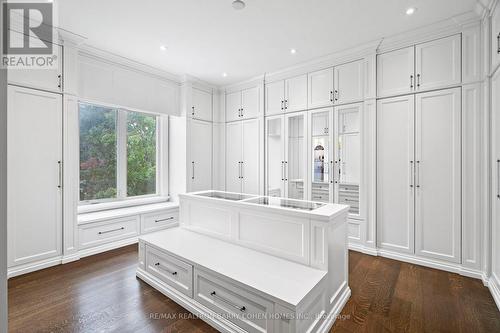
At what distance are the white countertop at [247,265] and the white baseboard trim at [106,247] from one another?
4.19 feet

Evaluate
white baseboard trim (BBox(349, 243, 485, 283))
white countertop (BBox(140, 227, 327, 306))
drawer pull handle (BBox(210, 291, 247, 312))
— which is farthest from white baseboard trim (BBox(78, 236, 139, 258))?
white baseboard trim (BBox(349, 243, 485, 283))

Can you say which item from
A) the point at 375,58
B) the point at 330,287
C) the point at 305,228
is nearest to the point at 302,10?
the point at 375,58

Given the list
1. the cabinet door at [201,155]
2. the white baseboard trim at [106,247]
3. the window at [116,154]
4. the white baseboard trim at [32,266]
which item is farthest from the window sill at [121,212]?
the cabinet door at [201,155]

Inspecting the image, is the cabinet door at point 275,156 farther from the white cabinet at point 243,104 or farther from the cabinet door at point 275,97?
the white cabinet at point 243,104

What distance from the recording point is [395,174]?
330cm

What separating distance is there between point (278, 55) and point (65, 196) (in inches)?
138

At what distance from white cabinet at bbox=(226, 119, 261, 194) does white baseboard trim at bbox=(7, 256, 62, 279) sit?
2973 mm

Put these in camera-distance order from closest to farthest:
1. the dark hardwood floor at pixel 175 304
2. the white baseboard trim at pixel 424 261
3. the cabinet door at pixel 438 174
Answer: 1. the dark hardwood floor at pixel 175 304
2. the white baseboard trim at pixel 424 261
3. the cabinet door at pixel 438 174

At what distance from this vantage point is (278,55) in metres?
3.76

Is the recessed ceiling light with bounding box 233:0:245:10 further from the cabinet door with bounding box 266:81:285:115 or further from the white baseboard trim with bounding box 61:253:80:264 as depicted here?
the white baseboard trim with bounding box 61:253:80:264

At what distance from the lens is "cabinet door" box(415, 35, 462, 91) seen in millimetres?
2869

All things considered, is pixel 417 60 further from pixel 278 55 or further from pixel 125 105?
pixel 125 105

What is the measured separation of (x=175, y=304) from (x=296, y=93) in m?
3.47

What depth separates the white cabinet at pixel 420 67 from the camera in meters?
2.89
